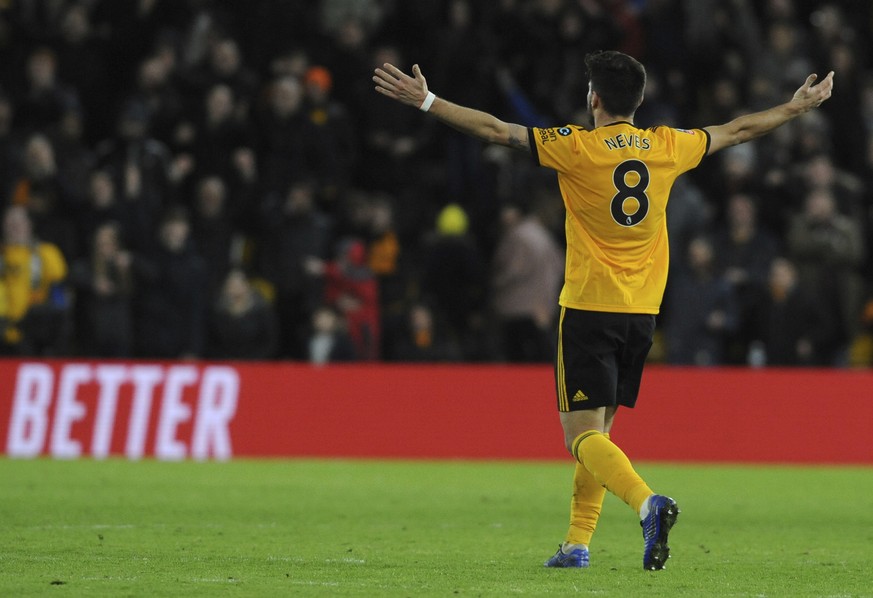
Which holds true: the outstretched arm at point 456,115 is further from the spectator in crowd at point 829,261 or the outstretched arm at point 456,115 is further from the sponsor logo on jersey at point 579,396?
the spectator in crowd at point 829,261

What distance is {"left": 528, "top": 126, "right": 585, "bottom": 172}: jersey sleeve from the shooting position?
25.7 feet

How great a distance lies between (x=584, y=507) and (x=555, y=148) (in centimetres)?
176

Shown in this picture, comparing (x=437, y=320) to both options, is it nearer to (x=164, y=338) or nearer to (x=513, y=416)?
(x=513, y=416)

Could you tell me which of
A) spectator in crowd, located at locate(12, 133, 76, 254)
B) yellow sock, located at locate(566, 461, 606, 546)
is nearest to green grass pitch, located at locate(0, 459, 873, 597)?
yellow sock, located at locate(566, 461, 606, 546)

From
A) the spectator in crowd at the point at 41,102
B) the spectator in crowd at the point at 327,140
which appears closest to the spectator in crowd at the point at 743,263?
the spectator in crowd at the point at 327,140

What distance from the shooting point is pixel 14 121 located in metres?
17.8

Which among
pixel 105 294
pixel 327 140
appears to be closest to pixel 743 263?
pixel 327 140

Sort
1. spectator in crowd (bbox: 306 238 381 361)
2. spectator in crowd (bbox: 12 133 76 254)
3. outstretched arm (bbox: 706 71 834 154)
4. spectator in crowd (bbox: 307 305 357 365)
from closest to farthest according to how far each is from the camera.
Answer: outstretched arm (bbox: 706 71 834 154)
spectator in crowd (bbox: 12 133 76 254)
spectator in crowd (bbox: 307 305 357 365)
spectator in crowd (bbox: 306 238 381 361)

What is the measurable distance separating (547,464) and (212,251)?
4.23m

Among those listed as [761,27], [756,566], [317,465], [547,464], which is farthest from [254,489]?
[761,27]

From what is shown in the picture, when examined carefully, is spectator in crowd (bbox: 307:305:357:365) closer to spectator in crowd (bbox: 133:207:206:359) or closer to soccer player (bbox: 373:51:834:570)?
spectator in crowd (bbox: 133:207:206:359)

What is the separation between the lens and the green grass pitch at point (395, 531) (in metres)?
7.41

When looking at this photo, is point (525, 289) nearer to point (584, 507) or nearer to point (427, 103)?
point (584, 507)

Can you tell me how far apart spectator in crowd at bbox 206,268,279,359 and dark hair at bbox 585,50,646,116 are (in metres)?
9.64
